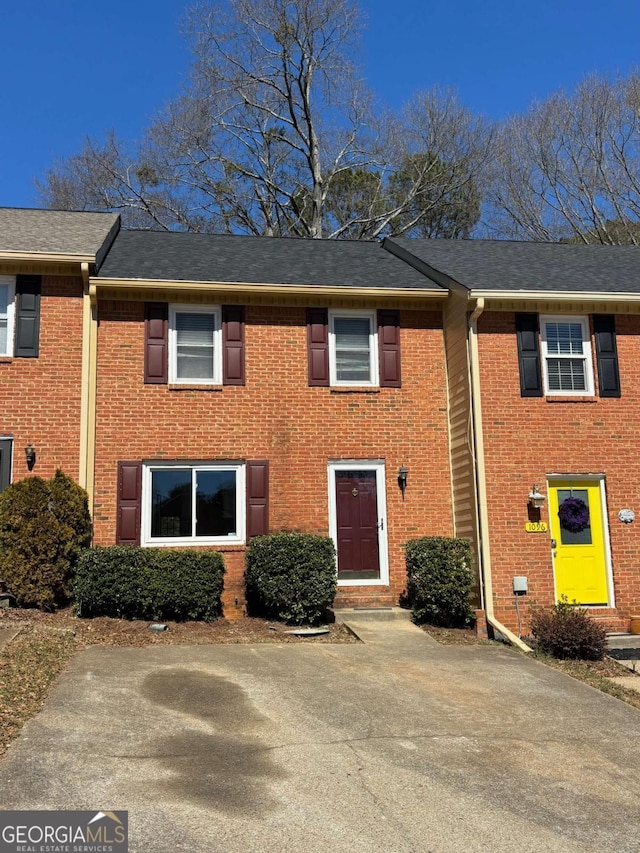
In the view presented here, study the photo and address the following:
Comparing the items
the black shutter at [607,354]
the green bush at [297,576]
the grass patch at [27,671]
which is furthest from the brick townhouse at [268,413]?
the grass patch at [27,671]

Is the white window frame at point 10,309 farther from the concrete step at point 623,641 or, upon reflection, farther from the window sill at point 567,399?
the concrete step at point 623,641

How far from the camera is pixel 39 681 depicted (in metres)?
7.50

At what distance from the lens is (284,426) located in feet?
42.2

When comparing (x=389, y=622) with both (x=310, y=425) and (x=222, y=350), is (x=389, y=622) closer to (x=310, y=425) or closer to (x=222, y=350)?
(x=310, y=425)

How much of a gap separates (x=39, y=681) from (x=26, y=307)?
6.67 m

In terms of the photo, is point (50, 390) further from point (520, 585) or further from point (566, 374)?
point (566, 374)

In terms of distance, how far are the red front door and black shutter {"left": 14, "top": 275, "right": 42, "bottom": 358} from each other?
5191 mm

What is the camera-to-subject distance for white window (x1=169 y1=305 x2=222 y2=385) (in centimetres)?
1284

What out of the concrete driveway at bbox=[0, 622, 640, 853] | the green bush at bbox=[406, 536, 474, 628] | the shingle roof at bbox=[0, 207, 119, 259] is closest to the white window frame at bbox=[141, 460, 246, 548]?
the green bush at bbox=[406, 536, 474, 628]

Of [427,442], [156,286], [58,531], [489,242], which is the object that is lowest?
[58,531]

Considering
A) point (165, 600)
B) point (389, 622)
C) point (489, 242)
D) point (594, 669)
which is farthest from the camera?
point (489, 242)

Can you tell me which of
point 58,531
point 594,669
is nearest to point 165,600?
point 58,531

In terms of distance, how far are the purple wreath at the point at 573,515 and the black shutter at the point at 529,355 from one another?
1777mm

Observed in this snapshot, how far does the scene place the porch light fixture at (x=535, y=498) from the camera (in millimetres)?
12190
